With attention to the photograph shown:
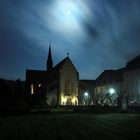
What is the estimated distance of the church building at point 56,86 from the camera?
11075 cm

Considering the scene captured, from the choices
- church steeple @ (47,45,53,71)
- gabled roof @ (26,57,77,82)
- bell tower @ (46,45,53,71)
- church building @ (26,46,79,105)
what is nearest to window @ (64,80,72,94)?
church building @ (26,46,79,105)

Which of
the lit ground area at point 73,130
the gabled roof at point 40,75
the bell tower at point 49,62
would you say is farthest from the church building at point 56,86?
the lit ground area at point 73,130

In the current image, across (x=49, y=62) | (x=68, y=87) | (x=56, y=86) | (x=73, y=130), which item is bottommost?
(x=73, y=130)

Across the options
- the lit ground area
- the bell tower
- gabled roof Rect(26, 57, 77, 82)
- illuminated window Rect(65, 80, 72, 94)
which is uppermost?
the bell tower

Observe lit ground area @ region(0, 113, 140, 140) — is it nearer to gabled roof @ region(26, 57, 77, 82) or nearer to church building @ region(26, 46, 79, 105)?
church building @ region(26, 46, 79, 105)

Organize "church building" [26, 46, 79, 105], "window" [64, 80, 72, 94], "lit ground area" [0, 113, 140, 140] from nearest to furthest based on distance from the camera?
"lit ground area" [0, 113, 140, 140], "church building" [26, 46, 79, 105], "window" [64, 80, 72, 94]

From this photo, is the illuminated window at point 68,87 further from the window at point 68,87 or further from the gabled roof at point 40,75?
the gabled roof at point 40,75

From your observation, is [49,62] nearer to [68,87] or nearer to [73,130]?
[68,87]

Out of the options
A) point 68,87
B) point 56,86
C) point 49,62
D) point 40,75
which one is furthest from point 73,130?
point 49,62

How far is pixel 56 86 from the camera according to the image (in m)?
113

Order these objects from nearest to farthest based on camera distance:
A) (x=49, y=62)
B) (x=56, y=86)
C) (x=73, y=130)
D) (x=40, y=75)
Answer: (x=73, y=130)
(x=56, y=86)
(x=40, y=75)
(x=49, y=62)

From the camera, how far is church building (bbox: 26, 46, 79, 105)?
363 ft

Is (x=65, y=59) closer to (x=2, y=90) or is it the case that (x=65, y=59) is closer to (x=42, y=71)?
(x=42, y=71)

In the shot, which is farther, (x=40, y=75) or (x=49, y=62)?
(x=49, y=62)
